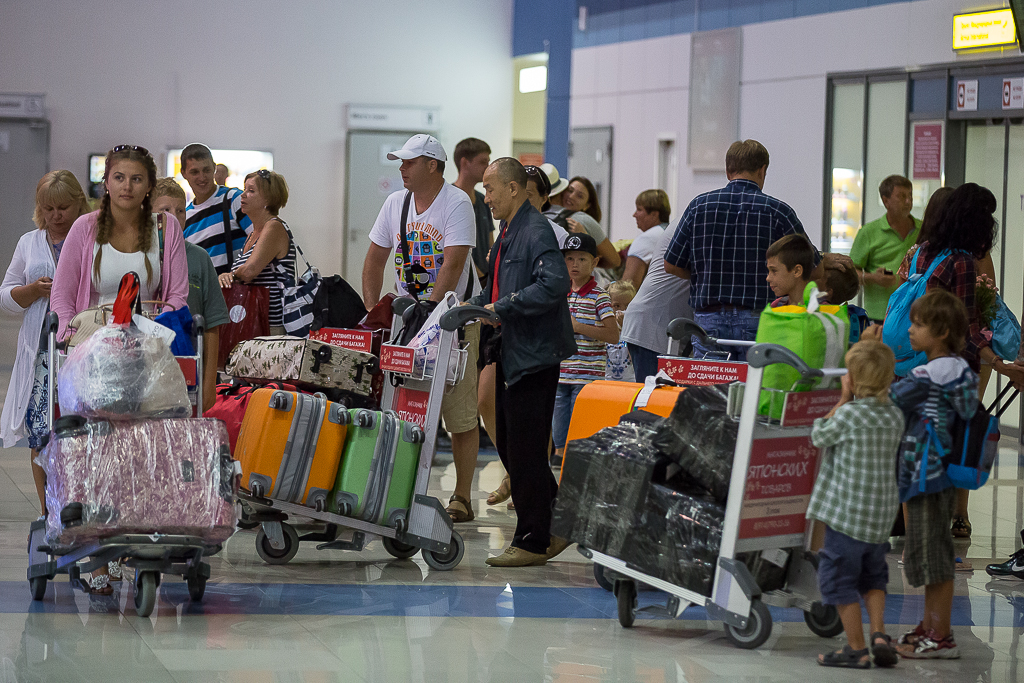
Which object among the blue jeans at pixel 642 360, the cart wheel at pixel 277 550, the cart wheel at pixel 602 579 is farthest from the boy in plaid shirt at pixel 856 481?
the blue jeans at pixel 642 360

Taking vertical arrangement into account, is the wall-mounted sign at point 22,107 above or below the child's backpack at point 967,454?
above

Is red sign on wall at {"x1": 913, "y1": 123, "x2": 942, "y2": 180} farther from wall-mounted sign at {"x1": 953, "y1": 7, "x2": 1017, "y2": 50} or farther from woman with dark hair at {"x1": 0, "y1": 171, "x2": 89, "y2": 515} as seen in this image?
woman with dark hair at {"x1": 0, "y1": 171, "x2": 89, "y2": 515}

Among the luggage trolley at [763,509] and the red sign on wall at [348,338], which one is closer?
the luggage trolley at [763,509]

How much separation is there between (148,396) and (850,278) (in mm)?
3077

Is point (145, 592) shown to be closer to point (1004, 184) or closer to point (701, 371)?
point (701, 371)

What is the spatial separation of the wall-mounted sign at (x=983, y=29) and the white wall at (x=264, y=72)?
13.7 feet

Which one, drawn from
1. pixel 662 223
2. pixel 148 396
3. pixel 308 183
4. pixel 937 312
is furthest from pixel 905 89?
pixel 148 396

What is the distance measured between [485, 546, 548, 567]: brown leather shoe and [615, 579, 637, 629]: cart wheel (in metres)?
0.96

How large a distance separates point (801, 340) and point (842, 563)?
74 cm

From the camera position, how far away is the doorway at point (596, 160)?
15.7m

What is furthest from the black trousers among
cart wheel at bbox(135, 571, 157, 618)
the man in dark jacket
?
cart wheel at bbox(135, 571, 157, 618)

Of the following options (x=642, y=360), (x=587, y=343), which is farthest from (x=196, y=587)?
(x=642, y=360)

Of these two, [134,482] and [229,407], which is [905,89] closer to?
[229,407]

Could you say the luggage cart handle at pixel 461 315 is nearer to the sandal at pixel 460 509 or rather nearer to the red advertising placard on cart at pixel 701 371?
the red advertising placard on cart at pixel 701 371
